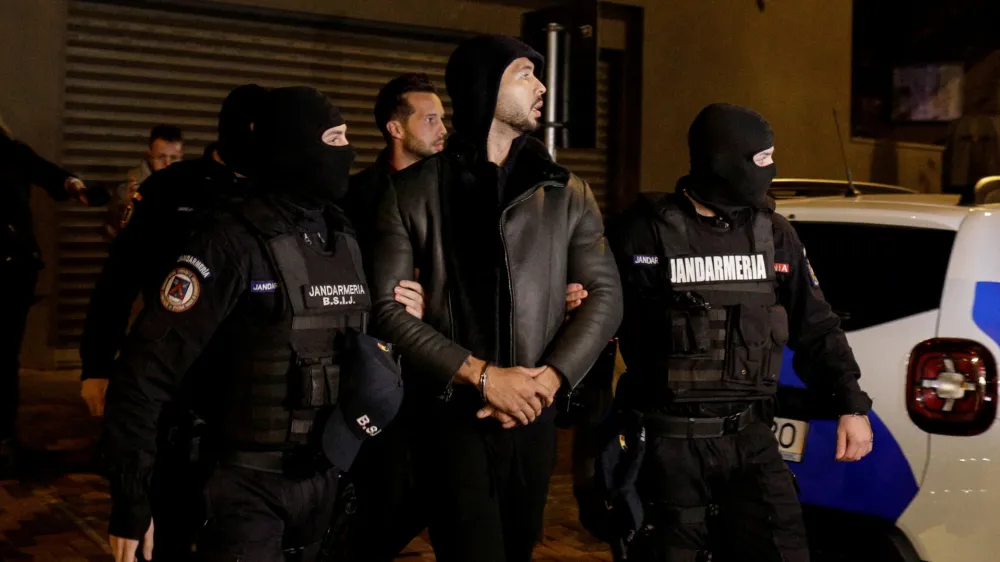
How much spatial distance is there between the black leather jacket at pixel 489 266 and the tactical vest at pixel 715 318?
10.2 inches

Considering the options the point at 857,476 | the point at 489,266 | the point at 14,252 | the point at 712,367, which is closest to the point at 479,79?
the point at 489,266

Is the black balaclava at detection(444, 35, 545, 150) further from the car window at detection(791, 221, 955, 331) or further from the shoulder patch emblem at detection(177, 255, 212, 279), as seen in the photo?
the car window at detection(791, 221, 955, 331)

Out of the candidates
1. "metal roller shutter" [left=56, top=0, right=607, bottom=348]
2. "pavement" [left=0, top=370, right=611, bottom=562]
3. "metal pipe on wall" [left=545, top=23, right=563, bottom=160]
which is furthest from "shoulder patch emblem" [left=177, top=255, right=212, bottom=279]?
"metal roller shutter" [left=56, top=0, right=607, bottom=348]

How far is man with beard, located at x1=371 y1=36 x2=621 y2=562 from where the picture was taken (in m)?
3.46

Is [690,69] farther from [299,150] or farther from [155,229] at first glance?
[299,150]

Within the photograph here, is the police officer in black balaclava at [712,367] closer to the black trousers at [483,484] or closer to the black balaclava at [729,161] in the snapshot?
the black balaclava at [729,161]

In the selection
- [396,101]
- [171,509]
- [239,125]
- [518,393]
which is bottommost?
[171,509]

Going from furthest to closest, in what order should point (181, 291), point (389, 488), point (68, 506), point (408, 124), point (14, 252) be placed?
point (14, 252) → point (68, 506) → point (408, 124) → point (389, 488) → point (181, 291)

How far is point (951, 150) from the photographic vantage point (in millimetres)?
15695

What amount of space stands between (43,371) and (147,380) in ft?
23.7

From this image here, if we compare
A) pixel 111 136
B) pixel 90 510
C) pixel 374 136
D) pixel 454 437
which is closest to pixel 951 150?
pixel 374 136

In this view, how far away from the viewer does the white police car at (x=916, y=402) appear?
4.04 meters

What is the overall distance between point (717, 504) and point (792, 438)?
732mm

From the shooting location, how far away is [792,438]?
4430mm
